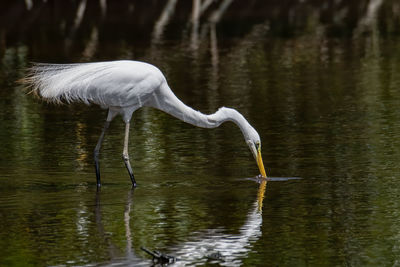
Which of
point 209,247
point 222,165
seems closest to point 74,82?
point 222,165

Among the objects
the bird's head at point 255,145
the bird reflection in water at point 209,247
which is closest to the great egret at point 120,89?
the bird's head at point 255,145

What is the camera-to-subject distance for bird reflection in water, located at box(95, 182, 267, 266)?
→ 8.36 metres

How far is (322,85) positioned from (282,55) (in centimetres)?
492

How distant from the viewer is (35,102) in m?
18.6

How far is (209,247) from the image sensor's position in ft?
29.0

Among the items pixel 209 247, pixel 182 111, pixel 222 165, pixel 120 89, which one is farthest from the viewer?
pixel 222 165

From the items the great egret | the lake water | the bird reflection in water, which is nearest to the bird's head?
the great egret

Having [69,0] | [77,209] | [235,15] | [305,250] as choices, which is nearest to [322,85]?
[77,209]

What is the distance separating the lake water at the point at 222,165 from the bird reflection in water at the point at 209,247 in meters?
0.02

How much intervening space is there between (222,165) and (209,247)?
398 cm

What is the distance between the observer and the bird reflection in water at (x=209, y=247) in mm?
8359

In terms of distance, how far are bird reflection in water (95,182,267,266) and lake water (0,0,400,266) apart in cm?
2

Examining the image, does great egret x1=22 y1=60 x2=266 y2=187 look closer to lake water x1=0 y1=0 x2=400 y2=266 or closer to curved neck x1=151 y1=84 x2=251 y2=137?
curved neck x1=151 y1=84 x2=251 y2=137

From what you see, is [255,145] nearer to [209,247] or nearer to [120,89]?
[120,89]
